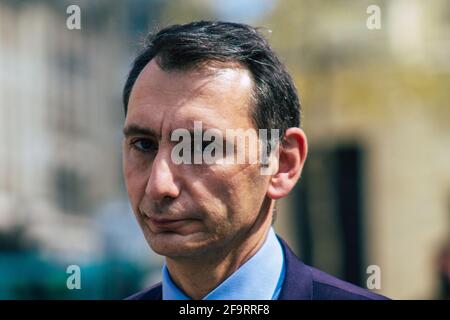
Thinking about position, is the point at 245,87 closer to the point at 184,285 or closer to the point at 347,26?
the point at 184,285

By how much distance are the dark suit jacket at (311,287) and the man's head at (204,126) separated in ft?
0.50

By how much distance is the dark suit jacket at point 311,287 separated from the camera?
2713 mm

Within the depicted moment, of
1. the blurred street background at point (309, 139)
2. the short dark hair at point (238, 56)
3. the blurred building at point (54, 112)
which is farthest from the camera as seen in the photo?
the blurred building at point (54, 112)

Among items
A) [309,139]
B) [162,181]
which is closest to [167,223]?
[162,181]

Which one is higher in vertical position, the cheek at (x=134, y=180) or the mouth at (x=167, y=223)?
the cheek at (x=134, y=180)

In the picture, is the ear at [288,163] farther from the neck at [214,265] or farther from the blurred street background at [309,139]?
the blurred street background at [309,139]

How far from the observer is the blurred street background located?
562 inches

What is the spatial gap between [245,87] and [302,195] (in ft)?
48.6

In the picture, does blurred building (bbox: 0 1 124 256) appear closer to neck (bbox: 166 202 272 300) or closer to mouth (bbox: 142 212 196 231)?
neck (bbox: 166 202 272 300)

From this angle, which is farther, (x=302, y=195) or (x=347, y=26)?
(x=302, y=195)

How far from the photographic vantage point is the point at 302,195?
17.4 m

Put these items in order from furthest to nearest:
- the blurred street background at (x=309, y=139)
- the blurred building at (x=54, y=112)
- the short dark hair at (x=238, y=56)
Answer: the blurred building at (x=54, y=112) < the blurred street background at (x=309, y=139) < the short dark hair at (x=238, y=56)

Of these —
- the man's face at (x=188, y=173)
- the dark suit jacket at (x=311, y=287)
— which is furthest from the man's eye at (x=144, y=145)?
the dark suit jacket at (x=311, y=287)
